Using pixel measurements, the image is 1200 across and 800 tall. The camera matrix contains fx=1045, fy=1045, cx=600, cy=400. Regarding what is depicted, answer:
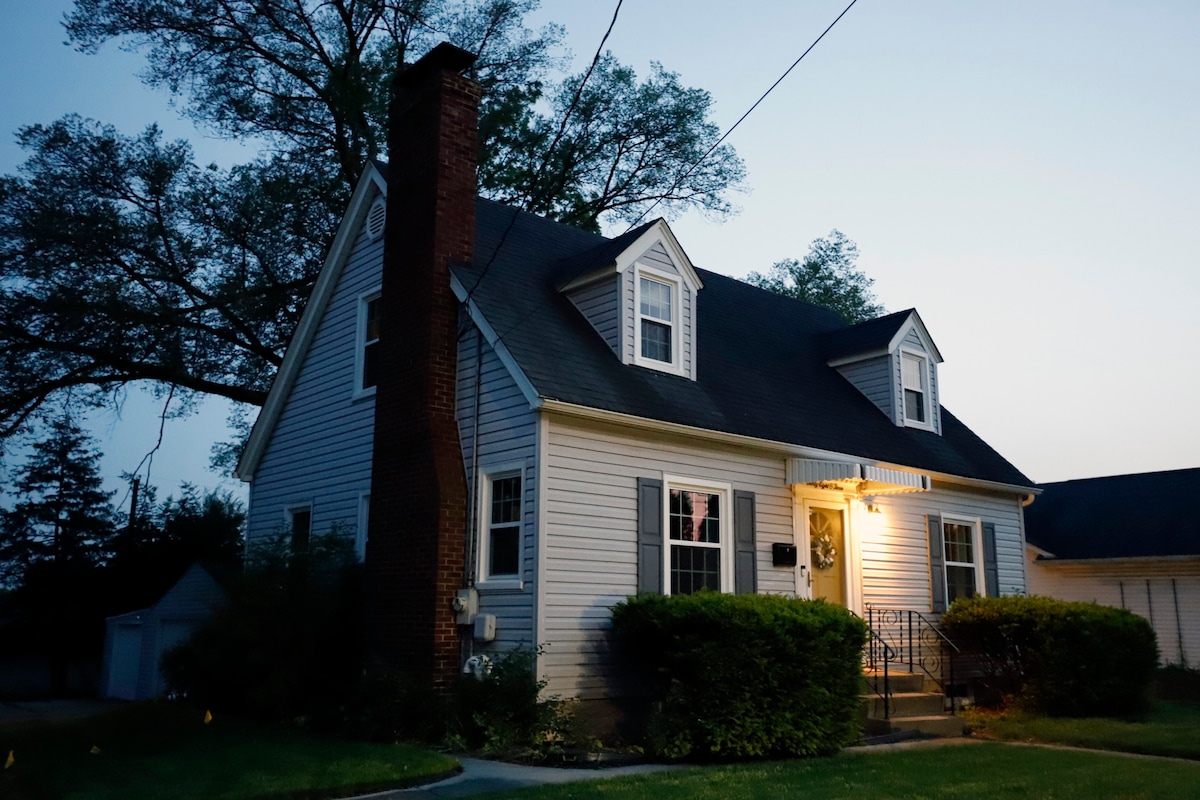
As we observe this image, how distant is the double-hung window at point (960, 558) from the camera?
57.3 ft

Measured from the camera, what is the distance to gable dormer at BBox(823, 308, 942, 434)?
18297 millimetres

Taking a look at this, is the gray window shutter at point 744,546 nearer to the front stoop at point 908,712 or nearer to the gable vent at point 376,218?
the front stoop at point 908,712

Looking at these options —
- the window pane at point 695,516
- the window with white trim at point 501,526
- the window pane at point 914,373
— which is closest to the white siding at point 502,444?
the window with white trim at point 501,526

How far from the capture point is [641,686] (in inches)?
484

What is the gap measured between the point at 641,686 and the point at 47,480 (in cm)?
2069

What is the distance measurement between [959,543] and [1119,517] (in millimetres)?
9845

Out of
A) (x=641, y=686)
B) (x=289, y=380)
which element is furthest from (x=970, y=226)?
(x=289, y=380)

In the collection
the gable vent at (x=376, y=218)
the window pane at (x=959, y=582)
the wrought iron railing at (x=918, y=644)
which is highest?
the gable vent at (x=376, y=218)

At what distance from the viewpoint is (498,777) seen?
8.94 meters

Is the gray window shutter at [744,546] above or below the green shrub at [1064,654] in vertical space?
above

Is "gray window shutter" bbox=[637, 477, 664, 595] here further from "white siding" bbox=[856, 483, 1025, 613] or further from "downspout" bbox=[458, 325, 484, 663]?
"white siding" bbox=[856, 483, 1025, 613]

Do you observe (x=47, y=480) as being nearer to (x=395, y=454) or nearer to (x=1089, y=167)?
(x=395, y=454)

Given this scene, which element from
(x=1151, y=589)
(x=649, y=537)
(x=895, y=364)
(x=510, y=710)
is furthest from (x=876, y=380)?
(x=1151, y=589)

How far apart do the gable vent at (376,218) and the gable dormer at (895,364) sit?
27.8ft
